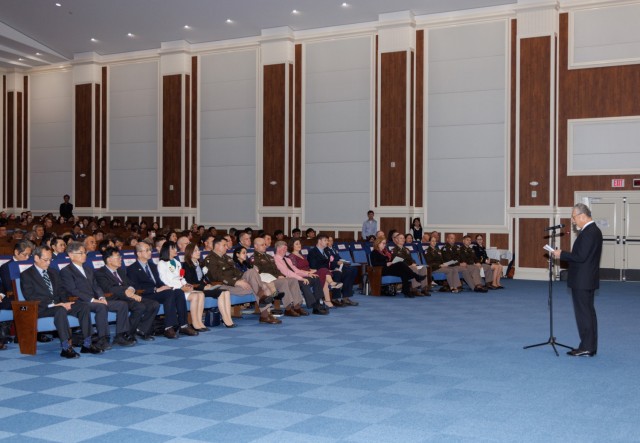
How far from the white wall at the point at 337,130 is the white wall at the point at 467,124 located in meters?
1.80

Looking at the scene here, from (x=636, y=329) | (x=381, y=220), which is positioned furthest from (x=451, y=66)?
(x=636, y=329)

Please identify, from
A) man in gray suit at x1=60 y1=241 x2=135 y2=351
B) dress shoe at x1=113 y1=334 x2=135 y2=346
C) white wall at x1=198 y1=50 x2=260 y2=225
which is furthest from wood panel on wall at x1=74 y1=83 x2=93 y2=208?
dress shoe at x1=113 y1=334 x2=135 y2=346

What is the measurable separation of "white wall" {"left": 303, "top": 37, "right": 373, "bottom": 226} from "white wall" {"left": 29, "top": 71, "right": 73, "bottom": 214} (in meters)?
8.86

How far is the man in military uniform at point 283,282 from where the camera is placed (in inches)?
420

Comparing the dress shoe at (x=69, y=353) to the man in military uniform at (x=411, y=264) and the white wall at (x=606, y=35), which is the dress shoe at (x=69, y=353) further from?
the white wall at (x=606, y=35)

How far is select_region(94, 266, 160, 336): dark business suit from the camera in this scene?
8.33 meters

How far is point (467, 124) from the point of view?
18.6 meters

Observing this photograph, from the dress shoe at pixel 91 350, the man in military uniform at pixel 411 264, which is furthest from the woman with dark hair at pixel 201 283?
the man in military uniform at pixel 411 264

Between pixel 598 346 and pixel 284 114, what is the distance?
13747 mm

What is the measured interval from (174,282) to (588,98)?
12.3m

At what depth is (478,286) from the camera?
14.6 meters

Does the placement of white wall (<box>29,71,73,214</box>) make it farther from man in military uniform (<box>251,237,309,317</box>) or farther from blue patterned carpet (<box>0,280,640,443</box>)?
blue patterned carpet (<box>0,280,640,443</box>)

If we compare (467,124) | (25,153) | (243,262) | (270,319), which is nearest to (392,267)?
(243,262)

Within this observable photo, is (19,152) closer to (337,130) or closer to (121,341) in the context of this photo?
(337,130)
